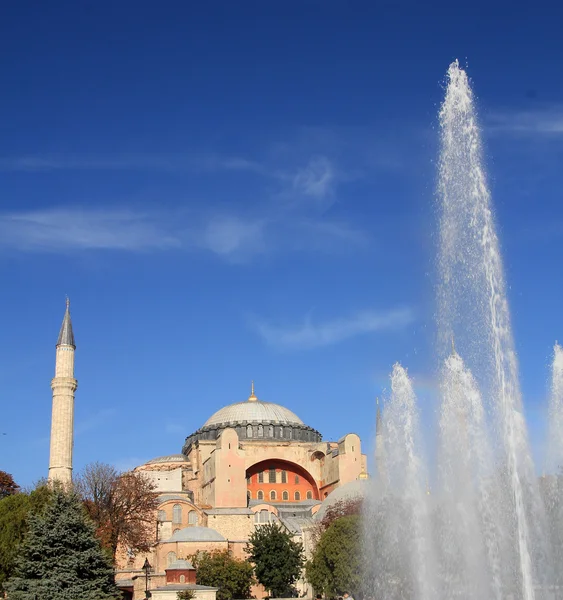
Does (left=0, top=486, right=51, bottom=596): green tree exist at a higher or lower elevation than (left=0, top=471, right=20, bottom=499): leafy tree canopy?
lower

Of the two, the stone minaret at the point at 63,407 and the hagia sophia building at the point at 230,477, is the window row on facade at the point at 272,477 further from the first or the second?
the stone minaret at the point at 63,407

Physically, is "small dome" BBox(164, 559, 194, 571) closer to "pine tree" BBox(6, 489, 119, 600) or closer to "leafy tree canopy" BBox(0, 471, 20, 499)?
"pine tree" BBox(6, 489, 119, 600)

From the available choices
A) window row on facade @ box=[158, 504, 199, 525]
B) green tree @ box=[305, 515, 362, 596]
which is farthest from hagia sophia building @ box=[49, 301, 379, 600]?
green tree @ box=[305, 515, 362, 596]

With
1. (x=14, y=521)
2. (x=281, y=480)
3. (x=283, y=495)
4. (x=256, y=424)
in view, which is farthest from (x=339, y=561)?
(x=256, y=424)

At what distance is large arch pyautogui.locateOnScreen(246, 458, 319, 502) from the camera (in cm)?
6253

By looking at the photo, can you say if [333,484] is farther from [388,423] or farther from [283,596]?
[388,423]

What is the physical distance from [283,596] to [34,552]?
1977 centimetres

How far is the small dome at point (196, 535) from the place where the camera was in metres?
48.0

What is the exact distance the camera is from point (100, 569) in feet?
89.7

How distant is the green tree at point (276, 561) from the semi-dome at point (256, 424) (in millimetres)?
21901

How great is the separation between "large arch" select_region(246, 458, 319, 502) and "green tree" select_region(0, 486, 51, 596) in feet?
94.3

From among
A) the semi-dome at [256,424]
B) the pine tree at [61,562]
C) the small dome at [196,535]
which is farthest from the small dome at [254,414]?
the pine tree at [61,562]

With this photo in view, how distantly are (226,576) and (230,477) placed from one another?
13849 millimetres

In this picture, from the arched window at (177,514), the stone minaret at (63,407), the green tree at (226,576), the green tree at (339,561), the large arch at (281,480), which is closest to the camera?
the green tree at (339,561)
